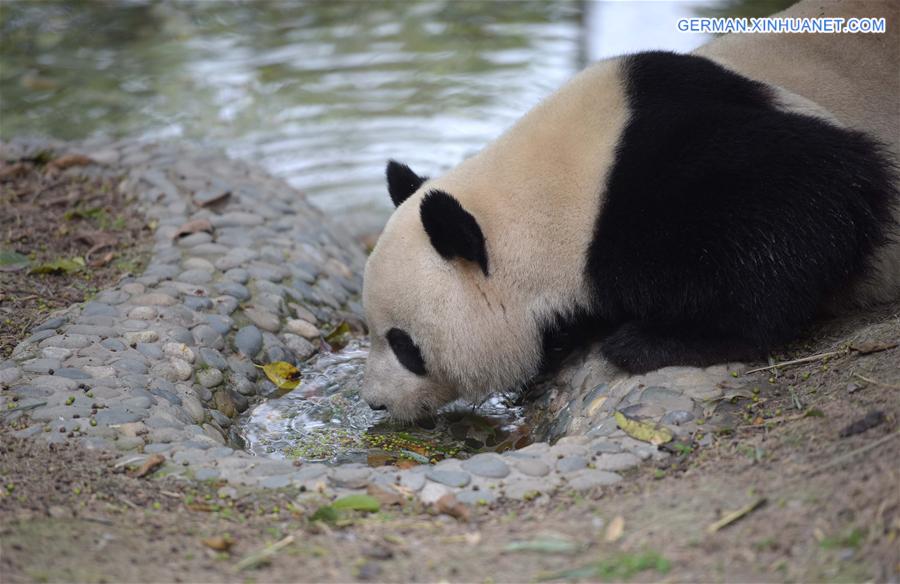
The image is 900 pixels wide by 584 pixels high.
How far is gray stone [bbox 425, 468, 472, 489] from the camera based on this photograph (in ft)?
13.6

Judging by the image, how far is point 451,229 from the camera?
188 inches

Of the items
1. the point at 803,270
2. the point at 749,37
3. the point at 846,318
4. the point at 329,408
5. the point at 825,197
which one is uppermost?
the point at 749,37

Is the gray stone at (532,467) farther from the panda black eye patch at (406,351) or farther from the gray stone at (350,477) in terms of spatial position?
the panda black eye patch at (406,351)

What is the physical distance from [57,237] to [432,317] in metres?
3.23

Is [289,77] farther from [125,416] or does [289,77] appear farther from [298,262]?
[125,416]

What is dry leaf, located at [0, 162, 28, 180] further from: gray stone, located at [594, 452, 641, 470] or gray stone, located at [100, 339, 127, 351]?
gray stone, located at [594, 452, 641, 470]

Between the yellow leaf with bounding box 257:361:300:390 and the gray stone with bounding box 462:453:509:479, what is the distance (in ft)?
6.51

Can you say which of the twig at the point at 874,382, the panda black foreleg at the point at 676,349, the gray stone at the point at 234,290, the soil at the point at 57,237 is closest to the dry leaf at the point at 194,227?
the soil at the point at 57,237

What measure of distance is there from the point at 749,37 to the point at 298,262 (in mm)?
3250

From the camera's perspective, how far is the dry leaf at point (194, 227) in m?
6.91

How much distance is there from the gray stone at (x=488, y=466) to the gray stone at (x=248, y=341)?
2.15 metres

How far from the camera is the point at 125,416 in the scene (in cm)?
472

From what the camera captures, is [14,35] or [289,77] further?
[14,35]

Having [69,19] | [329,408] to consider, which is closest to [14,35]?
[69,19]
